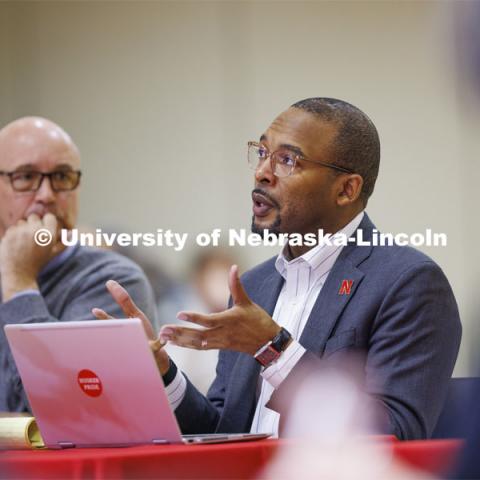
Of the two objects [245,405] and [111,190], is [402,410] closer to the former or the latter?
[245,405]

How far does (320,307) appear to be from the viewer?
2.16 metres

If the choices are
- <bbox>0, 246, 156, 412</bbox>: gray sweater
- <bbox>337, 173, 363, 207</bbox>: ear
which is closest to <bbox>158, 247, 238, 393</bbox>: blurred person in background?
<bbox>0, 246, 156, 412</bbox>: gray sweater

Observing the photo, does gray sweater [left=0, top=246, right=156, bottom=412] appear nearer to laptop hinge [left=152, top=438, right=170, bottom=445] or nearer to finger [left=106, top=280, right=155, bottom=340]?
finger [left=106, top=280, right=155, bottom=340]

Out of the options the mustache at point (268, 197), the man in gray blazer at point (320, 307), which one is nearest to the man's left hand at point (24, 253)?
the man in gray blazer at point (320, 307)

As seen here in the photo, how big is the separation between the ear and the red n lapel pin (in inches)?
11.1

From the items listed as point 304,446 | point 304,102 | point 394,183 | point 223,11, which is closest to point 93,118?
point 223,11

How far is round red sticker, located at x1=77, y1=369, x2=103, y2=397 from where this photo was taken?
157 centimetres

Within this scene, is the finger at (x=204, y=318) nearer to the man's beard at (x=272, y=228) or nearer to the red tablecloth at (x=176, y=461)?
the red tablecloth at (x=176, y=461)

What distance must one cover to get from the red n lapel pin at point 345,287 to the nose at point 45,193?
49.8 inches

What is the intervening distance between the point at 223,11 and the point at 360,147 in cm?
283

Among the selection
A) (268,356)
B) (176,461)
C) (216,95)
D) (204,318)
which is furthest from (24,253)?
(216,95)

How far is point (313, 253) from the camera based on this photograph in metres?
2.28

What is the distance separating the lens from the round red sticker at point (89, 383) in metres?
1.57

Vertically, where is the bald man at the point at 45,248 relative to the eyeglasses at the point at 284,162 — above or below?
below
